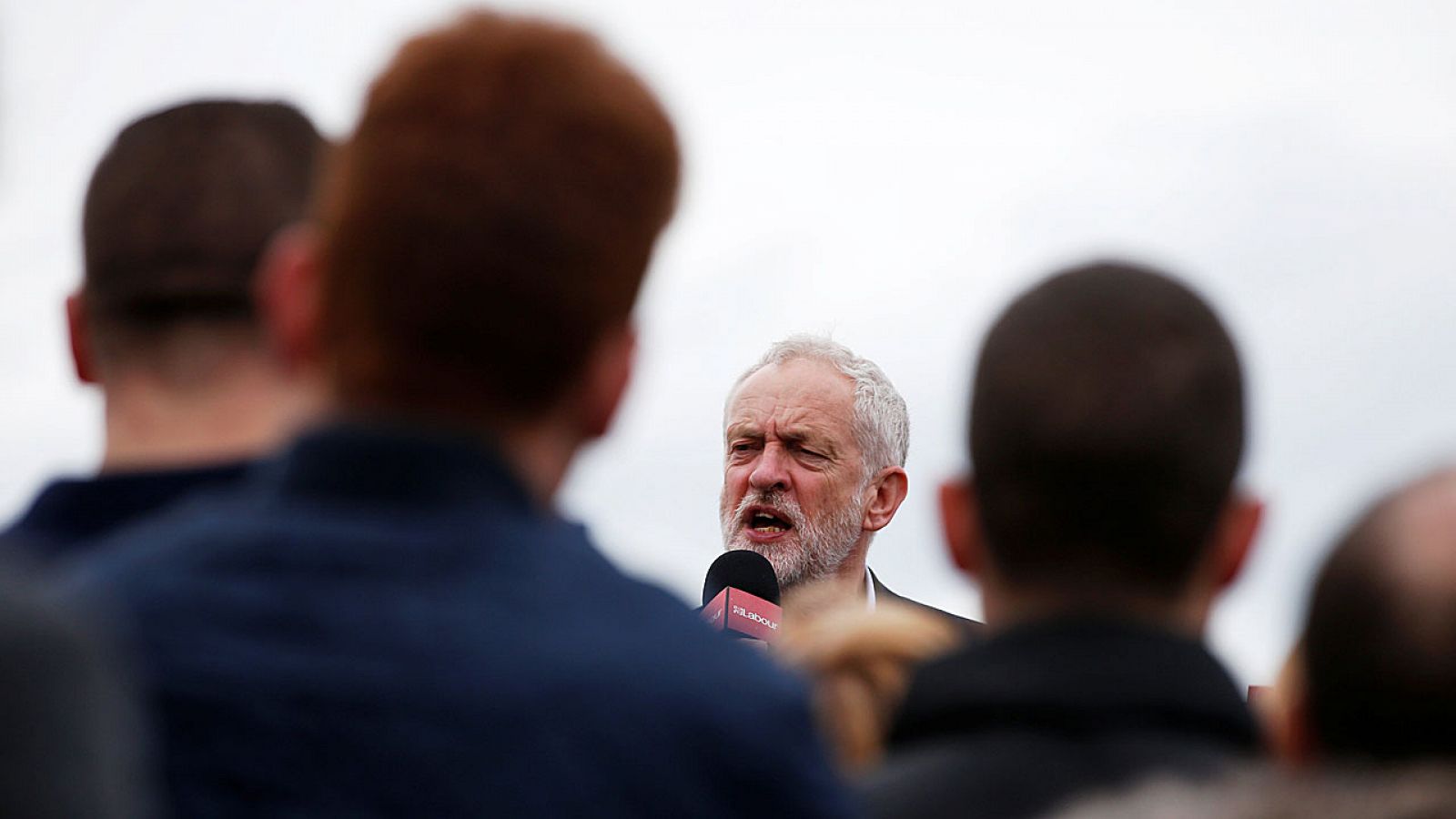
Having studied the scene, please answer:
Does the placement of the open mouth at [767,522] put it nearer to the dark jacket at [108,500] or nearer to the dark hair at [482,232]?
the dark jacket at [108,500]

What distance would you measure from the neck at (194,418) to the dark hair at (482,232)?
0.48 m

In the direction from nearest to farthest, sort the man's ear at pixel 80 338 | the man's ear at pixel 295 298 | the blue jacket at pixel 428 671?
the blue jacket at pixel 428 671 < the man's ear at pixel 295 298 < the man's ear at pixel 80 338

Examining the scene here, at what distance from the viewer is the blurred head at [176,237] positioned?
241cm

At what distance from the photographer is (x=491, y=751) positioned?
1732 mm

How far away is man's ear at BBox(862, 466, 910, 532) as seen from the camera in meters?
7.25

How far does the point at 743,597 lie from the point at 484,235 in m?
2.77

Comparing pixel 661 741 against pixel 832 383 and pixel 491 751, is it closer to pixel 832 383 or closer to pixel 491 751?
pixel 491 751

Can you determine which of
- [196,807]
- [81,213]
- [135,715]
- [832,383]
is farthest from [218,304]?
[832,383]

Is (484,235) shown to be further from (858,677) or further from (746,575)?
(746,575)

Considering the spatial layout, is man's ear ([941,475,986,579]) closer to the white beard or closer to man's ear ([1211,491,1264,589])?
man's ear ([1211,491,1264,589])

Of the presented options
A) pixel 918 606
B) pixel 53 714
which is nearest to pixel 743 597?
pixel 918 606

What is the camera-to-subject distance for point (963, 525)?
2201mm

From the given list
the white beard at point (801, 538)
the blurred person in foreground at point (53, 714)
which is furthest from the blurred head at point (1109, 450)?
the white beard at point (801, 538)

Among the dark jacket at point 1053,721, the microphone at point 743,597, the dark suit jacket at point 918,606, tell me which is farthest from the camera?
the dark suit jacket at point 918,606
